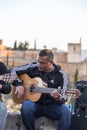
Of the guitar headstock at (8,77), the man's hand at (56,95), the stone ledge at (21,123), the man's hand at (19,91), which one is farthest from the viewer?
the stone ledge at (21,123)

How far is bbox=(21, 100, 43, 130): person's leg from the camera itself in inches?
258

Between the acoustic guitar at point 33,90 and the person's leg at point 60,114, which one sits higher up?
the acoustic guitar at point 33,90

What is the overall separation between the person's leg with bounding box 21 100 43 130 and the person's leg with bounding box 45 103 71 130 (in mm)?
128

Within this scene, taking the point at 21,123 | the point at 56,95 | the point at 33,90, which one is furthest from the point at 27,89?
the point at 21,123

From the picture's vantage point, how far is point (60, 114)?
658cm

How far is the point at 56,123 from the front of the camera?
269 inches

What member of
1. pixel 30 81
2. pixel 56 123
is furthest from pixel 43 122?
pixel 30 81

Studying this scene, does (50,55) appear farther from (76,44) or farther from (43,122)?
(76,44)

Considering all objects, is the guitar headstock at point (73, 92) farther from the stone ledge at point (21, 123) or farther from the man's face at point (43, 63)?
the stone ledge at point (21, 123)

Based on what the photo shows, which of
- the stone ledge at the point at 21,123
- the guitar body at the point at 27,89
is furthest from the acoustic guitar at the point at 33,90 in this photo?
the stone ledge at the point at 21,123

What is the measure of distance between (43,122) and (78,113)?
47 centimetres

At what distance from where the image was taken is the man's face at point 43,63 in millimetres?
6559

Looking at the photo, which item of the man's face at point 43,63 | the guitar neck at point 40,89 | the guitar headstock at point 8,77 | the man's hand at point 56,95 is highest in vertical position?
the man's face at point 43,63

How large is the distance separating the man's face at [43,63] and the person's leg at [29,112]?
0.44 metres
